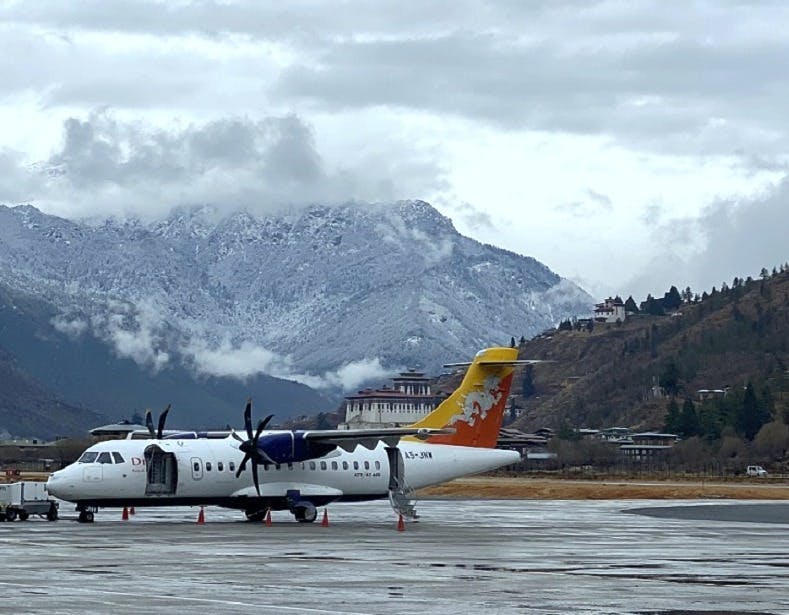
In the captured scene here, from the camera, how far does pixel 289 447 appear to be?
57344mm

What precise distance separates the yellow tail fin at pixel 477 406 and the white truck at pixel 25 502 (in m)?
14.4

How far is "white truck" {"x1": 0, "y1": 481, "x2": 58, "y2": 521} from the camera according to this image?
186ft

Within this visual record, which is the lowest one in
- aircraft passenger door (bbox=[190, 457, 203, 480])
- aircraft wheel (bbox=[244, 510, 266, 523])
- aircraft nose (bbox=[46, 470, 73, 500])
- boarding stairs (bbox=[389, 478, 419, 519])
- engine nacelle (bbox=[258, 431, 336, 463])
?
aircraft wheel (bbox=[244, 510, 266, 523])

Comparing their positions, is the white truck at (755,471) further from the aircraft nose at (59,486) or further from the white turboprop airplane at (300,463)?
the aircraft nose at (59,486)

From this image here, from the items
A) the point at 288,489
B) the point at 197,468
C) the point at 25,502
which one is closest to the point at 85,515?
the point at 25,502

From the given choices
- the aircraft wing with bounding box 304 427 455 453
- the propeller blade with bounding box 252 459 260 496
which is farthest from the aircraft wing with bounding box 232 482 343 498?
the aircraft wing with bounding box 304 427 455 453

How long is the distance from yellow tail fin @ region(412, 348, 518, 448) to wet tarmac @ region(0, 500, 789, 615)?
135 inches

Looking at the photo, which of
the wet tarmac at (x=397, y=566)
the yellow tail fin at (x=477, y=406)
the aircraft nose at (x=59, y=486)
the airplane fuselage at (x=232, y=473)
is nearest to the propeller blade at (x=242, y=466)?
the airplane fuselage at (x=232, y=473)

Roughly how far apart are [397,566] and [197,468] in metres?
22.2

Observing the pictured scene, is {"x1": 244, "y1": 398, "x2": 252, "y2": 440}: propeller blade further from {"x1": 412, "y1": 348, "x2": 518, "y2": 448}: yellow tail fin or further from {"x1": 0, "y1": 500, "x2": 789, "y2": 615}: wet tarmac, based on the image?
{"x1": 412, "y1": 348, "x2": 518, "y2": 448}: yellow tail fin

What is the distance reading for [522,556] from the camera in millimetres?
39219

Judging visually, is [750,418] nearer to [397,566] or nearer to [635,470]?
[635,470]

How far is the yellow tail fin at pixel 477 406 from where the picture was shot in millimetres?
61031

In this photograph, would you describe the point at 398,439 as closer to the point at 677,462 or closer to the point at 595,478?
the point at 595,478
